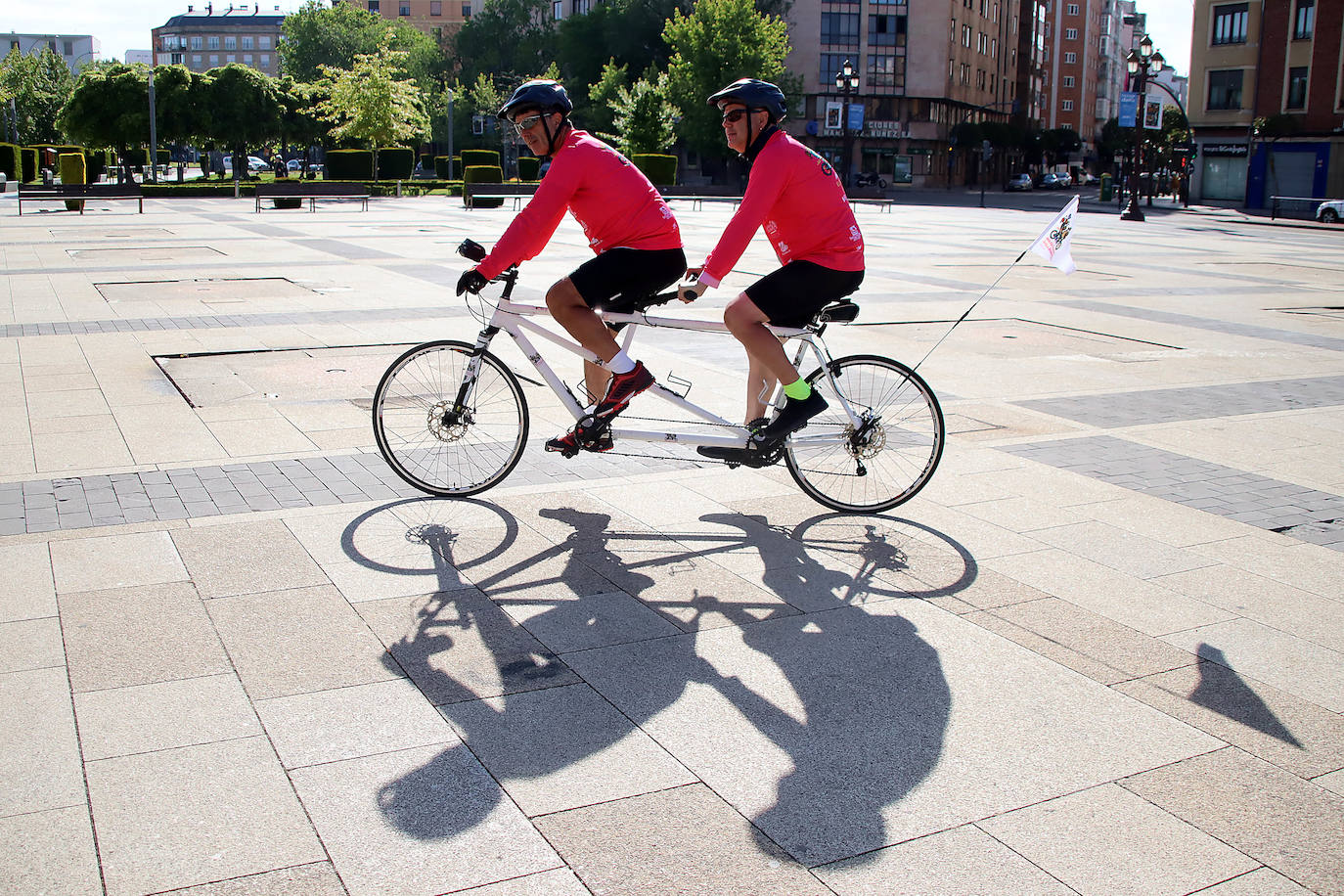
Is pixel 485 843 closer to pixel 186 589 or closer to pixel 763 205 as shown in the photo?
pixel 186 589

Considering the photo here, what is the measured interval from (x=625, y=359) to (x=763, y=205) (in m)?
0.93

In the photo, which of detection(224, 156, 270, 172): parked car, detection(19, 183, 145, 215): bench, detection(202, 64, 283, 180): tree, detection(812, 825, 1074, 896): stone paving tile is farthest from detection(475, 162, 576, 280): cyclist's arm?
detection(224, 156, 270, 172): parked car

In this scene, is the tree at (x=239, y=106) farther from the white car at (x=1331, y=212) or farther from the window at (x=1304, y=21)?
the window at (x=1304, y=21)

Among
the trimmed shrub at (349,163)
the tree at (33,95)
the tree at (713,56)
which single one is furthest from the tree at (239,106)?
the tree at (33,95)

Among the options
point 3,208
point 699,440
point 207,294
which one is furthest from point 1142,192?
point 699,440

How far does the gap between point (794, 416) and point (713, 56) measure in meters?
65.6

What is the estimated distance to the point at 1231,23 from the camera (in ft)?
193

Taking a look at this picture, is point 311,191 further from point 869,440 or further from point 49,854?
point 49,854

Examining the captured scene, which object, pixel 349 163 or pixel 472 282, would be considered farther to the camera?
pixel 349 163

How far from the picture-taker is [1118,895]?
8.93 ft

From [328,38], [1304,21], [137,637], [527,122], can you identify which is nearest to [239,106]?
[1304,21]

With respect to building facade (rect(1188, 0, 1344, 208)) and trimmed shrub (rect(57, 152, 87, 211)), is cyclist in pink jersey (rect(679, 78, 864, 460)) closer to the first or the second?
trimmed shrub (rect(57, 152, 87, 211))

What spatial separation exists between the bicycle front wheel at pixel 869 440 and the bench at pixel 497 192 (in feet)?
105

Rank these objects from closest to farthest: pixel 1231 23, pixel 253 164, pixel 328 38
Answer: pixel 1231 23 < pixel 253 164 < pixel 328 38
